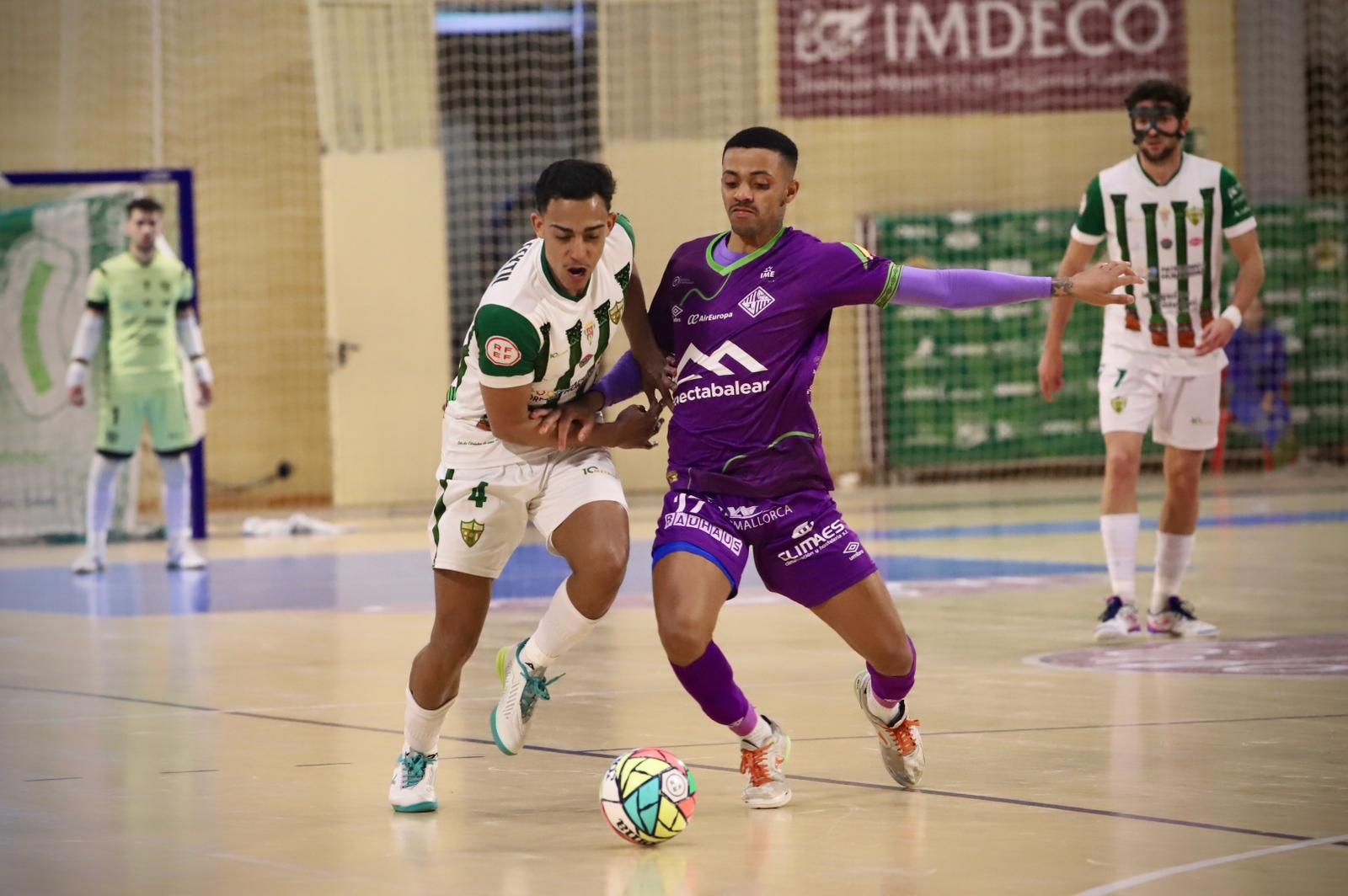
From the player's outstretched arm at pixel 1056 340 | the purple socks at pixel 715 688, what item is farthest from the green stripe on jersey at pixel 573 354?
the player's outstretched arm at pixel 1056 340

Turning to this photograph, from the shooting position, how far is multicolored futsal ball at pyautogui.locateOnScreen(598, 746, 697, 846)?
13.9ft

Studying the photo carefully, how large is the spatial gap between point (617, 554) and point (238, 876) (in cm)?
133

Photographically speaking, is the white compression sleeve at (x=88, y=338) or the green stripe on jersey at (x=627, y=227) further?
the white compression sleeve at (x=88, y=338)

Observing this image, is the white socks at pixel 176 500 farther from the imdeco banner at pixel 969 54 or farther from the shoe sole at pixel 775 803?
the shoe sole at pixel 775 803

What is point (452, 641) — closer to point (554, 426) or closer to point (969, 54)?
point (554, 426)

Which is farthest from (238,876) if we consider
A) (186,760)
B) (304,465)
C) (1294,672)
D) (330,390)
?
(304,465)

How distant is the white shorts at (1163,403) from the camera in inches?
313

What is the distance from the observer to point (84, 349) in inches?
522

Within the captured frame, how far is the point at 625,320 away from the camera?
5.23 meters

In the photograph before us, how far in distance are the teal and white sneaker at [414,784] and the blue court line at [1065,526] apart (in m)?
8.30

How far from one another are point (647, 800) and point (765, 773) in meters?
0.55

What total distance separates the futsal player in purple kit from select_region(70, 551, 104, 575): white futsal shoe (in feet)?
27.7

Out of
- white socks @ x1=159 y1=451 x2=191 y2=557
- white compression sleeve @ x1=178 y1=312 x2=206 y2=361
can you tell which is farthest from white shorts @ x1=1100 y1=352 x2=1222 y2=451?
white compression sleeve @ x1=178 y1=312 x2=206 y2=361

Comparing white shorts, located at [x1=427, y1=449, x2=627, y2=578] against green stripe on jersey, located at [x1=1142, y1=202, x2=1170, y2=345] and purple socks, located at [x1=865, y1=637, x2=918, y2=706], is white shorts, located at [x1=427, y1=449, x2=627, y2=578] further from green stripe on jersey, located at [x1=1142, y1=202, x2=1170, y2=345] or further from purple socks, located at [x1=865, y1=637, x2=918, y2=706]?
green stripe on jersey, located at [x1=1142, y1=202, x2=1170, y2=345]
